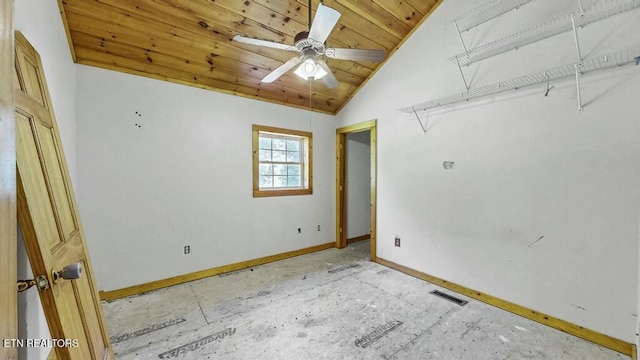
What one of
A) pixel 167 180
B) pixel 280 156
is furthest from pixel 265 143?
pixel 167 180

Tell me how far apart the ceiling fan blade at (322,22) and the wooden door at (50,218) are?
1.53 metres

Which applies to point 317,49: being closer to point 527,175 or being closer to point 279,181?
point 527,175

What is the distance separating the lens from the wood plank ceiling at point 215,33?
2291 millimetres

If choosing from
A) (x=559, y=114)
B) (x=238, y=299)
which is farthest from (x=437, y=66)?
(x=238, y=299)

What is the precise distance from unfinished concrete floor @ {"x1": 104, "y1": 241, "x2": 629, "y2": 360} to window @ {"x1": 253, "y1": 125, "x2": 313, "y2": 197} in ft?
4.77

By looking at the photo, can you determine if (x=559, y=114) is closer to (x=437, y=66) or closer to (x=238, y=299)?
(x=437, y=66)

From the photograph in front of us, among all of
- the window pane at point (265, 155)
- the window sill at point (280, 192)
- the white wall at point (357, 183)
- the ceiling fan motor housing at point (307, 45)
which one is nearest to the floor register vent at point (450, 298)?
the white wall at point (357, 183)

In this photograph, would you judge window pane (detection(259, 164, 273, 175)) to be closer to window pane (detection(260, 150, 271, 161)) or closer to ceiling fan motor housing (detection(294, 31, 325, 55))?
window pane (detection(260, 150, 271, 161))

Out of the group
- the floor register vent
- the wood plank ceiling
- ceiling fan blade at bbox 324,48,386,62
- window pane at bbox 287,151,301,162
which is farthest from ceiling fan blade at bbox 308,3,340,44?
the floor register vent

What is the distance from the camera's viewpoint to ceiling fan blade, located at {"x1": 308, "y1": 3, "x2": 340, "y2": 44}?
1.52 meters

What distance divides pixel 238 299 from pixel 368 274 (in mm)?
1674

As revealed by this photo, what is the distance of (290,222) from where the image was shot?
13.4ft

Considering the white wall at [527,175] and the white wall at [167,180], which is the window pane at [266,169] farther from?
the white wall at [527,175]

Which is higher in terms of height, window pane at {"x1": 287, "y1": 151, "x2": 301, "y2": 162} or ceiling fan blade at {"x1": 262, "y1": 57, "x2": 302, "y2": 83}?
ceiling fan blade at {"x1": 262, "y1": 57, "x2": 302, "y2": 83}
